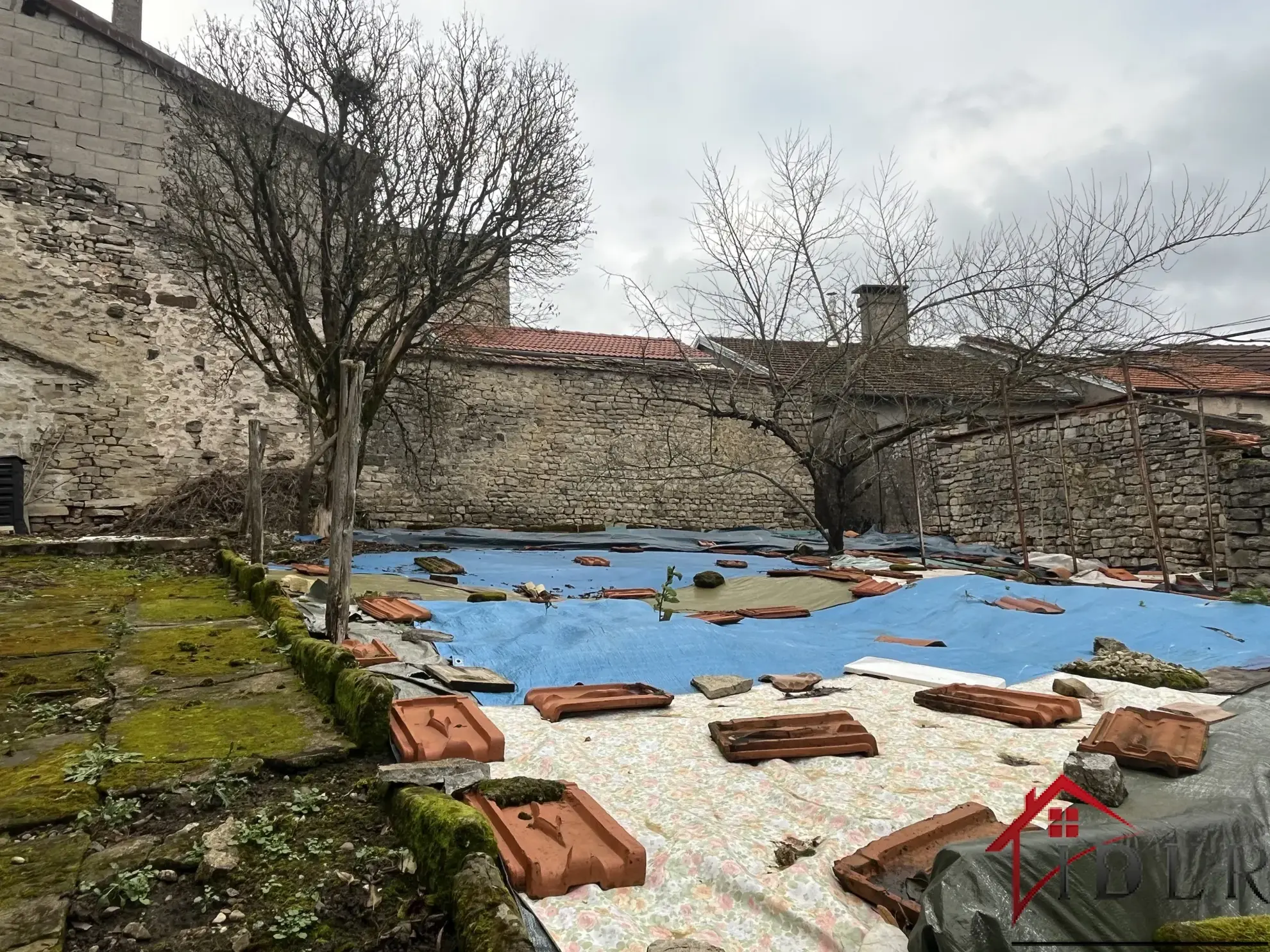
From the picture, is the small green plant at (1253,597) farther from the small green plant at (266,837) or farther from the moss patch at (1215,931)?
the small green plant at (266,837)

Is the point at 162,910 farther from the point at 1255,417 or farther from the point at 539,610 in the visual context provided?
the point at 1255,417

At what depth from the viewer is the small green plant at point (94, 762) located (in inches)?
81.4

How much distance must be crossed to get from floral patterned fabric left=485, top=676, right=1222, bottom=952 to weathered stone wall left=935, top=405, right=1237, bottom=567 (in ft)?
21.1

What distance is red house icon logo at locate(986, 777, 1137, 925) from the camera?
5.36 feet

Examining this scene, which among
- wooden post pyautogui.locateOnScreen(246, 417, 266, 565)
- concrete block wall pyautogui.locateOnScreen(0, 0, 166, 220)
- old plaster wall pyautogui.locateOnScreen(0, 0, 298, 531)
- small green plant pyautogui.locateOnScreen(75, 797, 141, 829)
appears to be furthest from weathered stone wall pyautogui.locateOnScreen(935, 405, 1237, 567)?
concrete block wall pyautogui.locateOnScreen(0, 0, 166, 220)

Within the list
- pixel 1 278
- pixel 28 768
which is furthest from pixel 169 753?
pixel 1 278

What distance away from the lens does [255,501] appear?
6656 mm

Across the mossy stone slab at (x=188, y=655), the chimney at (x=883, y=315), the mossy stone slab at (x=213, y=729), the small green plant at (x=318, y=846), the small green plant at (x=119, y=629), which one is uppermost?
the chimney at (x=883, y=315)

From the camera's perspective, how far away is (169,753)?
2.28m

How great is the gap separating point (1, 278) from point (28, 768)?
11.4 metres

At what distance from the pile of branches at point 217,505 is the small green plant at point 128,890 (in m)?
9.81

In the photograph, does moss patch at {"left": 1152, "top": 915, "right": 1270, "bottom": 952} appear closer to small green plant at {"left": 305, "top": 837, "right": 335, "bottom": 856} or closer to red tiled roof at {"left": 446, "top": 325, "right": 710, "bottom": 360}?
small green plant at {"left": 305, "top": 837, "right": 335, "bottom": 856}

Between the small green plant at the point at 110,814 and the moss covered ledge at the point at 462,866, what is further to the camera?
the small green plant at the point at 110,814

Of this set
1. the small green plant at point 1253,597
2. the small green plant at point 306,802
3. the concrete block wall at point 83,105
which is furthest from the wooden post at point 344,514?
the concrete block wall at point 83,105
